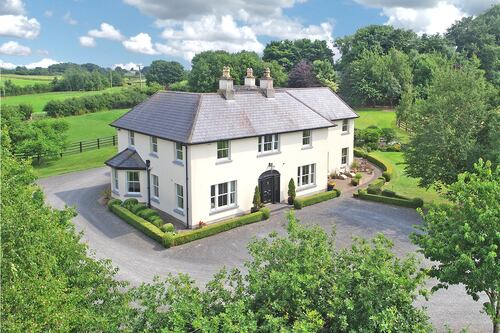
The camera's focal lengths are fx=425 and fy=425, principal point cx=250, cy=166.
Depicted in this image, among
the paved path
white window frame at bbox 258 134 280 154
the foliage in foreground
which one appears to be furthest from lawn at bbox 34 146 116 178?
the foliage in foreground

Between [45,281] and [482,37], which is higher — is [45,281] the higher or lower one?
the lower one

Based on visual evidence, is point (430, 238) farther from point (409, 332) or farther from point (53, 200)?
point (53, 200)

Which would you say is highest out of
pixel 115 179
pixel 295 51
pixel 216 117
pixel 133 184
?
pixel 295 51

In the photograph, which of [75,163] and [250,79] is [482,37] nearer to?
[250,79]

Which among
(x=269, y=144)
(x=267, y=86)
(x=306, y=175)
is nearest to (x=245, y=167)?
(x=269, y=144)

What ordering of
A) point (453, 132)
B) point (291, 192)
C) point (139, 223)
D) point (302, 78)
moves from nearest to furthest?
point (139, 223) < point (453, 132) < point (291, 192) < point (302, 78)

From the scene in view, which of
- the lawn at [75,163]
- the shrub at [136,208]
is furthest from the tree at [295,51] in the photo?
the shrub at [136,208]
